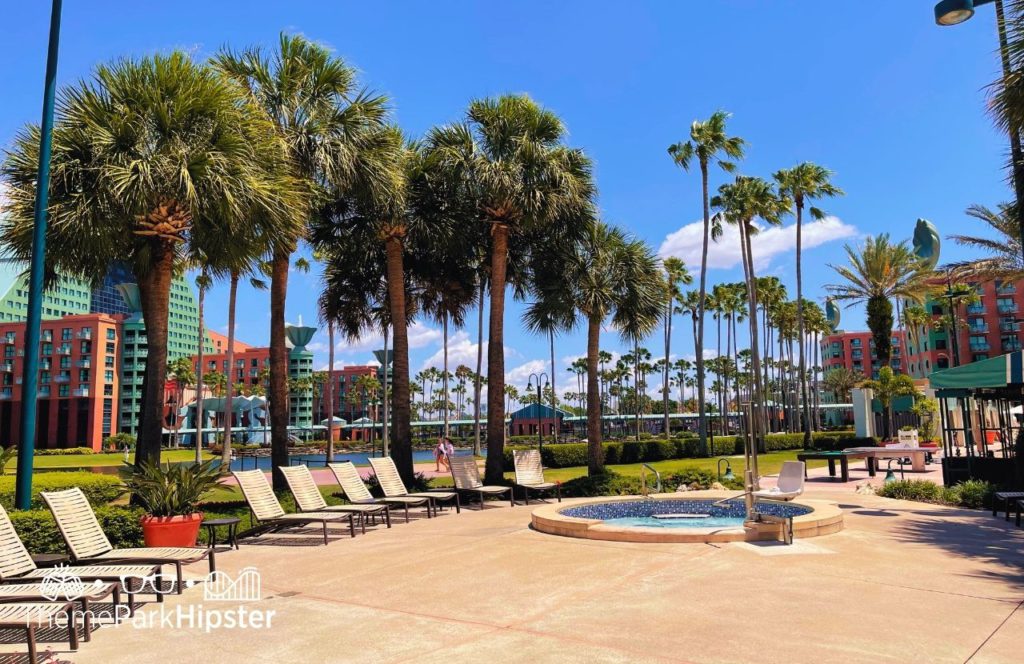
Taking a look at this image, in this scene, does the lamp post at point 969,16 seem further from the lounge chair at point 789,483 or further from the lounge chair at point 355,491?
the lounge chair at point 355,491

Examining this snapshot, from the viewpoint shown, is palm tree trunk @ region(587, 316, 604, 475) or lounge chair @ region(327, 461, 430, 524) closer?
lounge chair @ region(327, 461, 430, 524)

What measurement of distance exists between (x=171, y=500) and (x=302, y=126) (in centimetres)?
929

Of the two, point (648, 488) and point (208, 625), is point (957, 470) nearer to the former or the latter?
point (648, 488)

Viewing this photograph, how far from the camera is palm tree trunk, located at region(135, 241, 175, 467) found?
1264cm

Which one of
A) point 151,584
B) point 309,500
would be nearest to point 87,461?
point 309,500

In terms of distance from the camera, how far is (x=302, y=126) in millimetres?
16516

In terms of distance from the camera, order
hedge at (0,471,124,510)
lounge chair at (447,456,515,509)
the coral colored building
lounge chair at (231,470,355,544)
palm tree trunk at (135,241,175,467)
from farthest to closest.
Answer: the coral colored building < lounge chair at (447,456,515,509) < hedge at (0,471,124,510) < palm tree trunk at (135,241,175,467) < lounge chair at (231,470,355,544)

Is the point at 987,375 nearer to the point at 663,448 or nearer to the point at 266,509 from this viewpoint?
the point at 266,509

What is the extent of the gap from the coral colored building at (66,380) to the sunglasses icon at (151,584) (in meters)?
121

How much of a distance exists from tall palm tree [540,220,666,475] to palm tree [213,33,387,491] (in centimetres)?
724

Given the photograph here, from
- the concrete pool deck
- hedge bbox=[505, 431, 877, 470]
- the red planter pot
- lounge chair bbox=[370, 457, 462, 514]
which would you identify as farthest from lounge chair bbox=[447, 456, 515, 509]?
hedge bbox=[505, 431, 877, 470]

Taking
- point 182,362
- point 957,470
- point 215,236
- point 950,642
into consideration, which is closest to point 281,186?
point 215,236

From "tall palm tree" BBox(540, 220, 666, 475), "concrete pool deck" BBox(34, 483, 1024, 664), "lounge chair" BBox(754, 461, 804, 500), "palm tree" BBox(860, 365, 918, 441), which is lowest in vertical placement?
"concrete pool deck" BBox(34, 483, 1024, 664)

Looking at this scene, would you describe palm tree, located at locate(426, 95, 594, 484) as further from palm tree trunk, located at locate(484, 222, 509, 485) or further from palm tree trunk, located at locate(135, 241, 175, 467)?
palm tree trunk, located at locate(135, 241, 175, 467)
